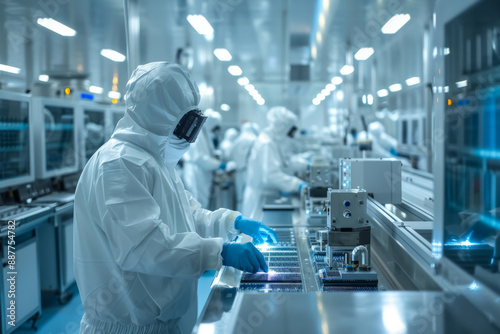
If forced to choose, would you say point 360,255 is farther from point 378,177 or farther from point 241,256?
point 378,177

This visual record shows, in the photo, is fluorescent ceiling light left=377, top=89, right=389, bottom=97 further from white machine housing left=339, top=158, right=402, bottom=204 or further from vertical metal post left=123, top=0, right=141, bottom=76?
white machine housing left=339, top=158, right=402, bottom=204

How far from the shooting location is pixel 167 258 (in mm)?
1318

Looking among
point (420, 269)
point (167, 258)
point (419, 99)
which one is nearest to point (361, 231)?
point (420, 269)

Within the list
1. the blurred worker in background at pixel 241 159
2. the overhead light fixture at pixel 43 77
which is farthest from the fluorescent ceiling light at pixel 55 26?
the blurred worker in background at pixel 241 159

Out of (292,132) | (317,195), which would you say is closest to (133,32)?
(317,195)

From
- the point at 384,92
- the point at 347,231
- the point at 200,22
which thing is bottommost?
the point at 347,231

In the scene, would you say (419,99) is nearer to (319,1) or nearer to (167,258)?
(319,1)

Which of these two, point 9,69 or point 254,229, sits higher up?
point 9,69

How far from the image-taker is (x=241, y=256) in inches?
57.0

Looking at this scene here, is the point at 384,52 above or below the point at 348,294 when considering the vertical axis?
above

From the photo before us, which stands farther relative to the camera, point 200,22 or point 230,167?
point 230,167

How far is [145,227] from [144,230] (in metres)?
0.01

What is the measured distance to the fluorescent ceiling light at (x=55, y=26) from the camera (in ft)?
12.6

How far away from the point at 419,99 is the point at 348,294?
9.42 metres
